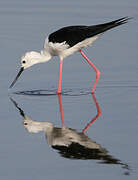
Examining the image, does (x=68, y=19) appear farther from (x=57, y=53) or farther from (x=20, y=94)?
(x=20, y=94)

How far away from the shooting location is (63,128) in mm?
7984

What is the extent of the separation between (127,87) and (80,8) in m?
4.47

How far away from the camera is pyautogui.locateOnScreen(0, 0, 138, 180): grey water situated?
6.71m

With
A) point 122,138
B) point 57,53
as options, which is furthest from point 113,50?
point 122,138

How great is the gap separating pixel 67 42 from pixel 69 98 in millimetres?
1100

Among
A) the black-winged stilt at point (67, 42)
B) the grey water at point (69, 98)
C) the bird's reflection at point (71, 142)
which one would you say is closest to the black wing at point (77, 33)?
the black-winged stilt at point (67, 42)

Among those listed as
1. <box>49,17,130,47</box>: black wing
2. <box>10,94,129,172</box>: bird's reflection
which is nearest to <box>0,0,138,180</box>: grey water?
<box>10,94,129,172</box>: bird's reflection

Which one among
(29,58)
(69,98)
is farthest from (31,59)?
(69,98)

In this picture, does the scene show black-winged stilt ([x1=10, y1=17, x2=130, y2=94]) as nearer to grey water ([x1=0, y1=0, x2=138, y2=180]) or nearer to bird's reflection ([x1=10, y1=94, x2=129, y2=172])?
grey water ([x1=0, y1=0, x2=138, y2=180])

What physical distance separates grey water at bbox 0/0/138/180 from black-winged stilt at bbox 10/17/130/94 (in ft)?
0.71

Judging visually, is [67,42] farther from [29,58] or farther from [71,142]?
[71,142]

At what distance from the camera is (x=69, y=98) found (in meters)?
9.47

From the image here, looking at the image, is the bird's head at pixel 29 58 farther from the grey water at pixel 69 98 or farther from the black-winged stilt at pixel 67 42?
the grey water at pixel 69 98

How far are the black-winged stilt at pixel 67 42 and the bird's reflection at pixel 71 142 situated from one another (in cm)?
175
